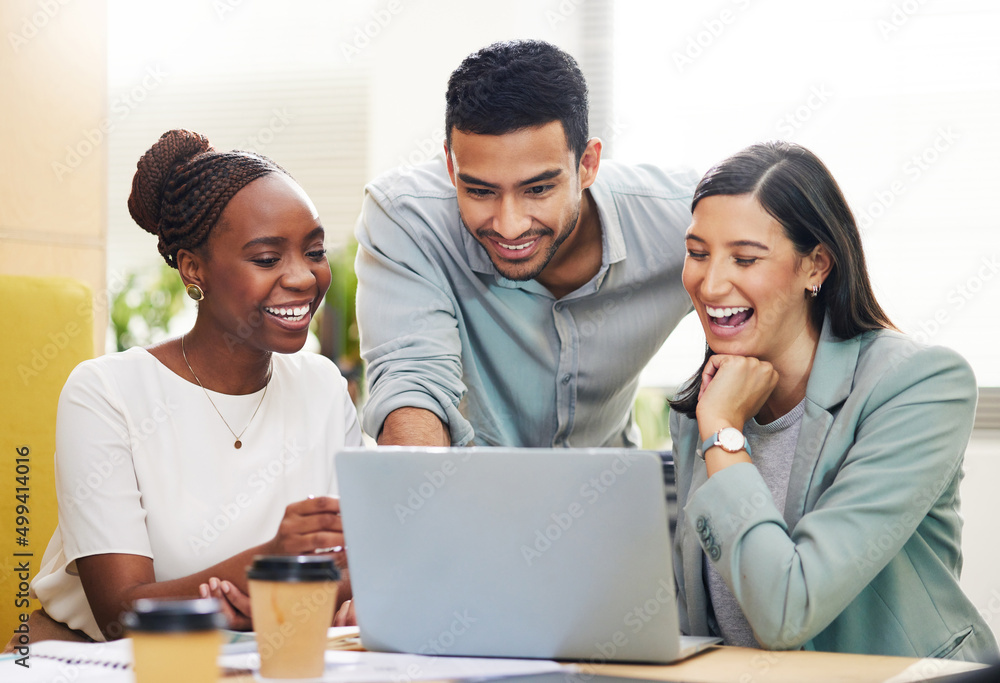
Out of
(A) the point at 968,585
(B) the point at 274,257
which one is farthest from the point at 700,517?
(A) the point at 968,585

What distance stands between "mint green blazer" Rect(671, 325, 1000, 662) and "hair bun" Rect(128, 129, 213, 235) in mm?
1112

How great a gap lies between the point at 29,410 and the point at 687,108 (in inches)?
107

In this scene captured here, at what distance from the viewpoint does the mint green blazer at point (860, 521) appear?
124 centimetres

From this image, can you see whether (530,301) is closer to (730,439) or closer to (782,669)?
(730,439)

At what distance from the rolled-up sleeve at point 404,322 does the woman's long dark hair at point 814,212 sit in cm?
61

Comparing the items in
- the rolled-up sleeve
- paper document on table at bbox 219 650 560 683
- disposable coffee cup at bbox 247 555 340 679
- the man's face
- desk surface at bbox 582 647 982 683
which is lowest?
desk surface at bbox 582 647 982 683

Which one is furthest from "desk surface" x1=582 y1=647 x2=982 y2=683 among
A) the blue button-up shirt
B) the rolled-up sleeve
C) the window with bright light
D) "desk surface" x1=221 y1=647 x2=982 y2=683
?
the window with bright light

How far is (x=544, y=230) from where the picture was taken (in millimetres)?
1819

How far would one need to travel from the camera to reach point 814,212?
60.9 inches

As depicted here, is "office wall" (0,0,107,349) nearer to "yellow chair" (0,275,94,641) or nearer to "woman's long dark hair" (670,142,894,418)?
"yellow chair" (0,275,94,641)

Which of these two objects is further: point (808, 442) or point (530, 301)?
point (530, 301)

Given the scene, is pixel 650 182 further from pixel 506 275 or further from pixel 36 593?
pixel 36 593

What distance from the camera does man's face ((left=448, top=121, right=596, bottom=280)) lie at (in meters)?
1.76

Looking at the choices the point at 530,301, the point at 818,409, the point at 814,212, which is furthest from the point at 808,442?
the point at 530,301
